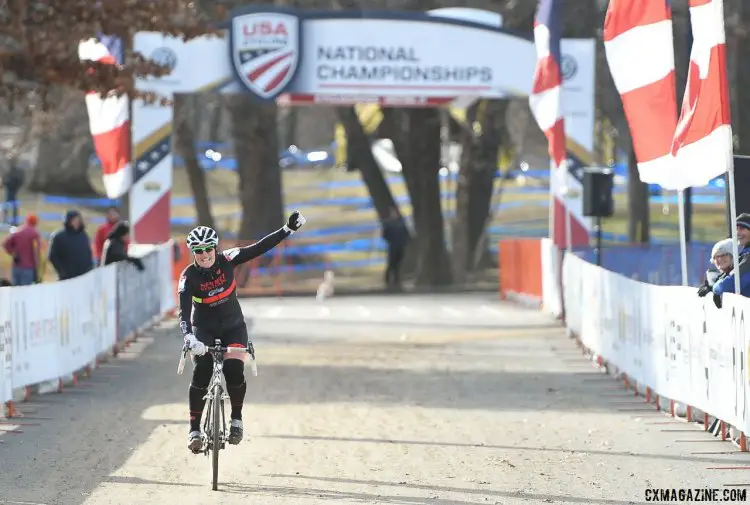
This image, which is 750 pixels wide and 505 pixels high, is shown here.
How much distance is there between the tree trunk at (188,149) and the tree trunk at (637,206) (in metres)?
12.4

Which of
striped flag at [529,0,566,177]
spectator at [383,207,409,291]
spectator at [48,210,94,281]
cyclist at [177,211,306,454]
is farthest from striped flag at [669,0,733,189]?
spectator at [383,207,409,291]

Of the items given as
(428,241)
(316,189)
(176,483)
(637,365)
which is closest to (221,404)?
(176,483)

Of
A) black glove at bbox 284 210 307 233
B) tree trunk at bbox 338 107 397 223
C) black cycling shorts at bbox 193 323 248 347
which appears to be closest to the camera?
black glove at bbox 284 210 307 233

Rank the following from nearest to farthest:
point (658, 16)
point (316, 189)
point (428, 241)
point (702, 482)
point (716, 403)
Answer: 1. point (702, 482)
2. point (716, 403)
3. point (658, 16)
4. point (428, 241)
5. point (316, 189)

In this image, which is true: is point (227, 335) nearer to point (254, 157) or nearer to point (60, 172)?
point (254, 157)

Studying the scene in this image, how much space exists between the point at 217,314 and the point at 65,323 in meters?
6.69

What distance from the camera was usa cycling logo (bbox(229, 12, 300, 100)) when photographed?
99.2 feet

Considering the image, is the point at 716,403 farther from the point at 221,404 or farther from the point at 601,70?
the point at 601,70

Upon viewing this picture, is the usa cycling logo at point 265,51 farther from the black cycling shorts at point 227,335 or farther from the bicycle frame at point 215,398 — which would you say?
the bicycle frame at point 215,398

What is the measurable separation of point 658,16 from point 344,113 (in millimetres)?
29015

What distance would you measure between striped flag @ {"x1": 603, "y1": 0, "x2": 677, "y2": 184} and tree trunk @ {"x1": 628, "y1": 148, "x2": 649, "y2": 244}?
3061 centimetres

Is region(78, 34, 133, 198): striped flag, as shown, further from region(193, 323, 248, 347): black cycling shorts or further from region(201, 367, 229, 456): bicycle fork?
region(201, 367, 229, 456): bicycle fork

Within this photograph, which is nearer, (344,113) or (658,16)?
(658,16)

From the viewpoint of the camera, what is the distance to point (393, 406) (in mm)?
17234
